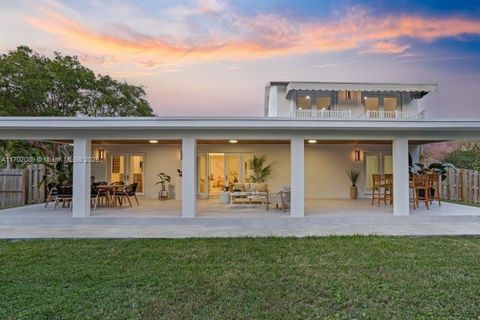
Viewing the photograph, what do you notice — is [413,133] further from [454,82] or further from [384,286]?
[454,82]

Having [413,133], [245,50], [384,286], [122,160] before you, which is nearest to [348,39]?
[245,50]

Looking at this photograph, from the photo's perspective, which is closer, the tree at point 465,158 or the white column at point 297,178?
the white column at point 297,178

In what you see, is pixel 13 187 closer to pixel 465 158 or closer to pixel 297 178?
pixel 297 178

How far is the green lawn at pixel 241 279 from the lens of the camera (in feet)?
12.3

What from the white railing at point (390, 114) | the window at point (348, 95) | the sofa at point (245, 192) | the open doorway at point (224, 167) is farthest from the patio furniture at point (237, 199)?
the window at point (348, 95)

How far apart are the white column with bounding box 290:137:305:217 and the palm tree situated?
522 cm

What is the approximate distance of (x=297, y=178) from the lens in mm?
9625

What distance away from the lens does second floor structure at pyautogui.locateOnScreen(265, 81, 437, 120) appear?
19.5 m

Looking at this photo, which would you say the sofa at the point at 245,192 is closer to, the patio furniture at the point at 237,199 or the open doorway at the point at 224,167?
the patio furniture at the point at 237,199

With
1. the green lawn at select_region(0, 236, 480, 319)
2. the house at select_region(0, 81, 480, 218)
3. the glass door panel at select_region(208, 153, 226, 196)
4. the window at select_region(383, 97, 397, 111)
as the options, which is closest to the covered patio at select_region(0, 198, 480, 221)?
the house at select_region(0, 81, 480, 218)

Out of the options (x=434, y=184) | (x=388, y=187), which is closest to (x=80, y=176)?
(x=388, y=187)

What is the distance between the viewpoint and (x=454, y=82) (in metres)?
20.0

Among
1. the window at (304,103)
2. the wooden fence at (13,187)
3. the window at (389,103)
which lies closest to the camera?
the wooden fence at (13,187)

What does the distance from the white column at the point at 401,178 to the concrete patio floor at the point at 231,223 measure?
34 cm
